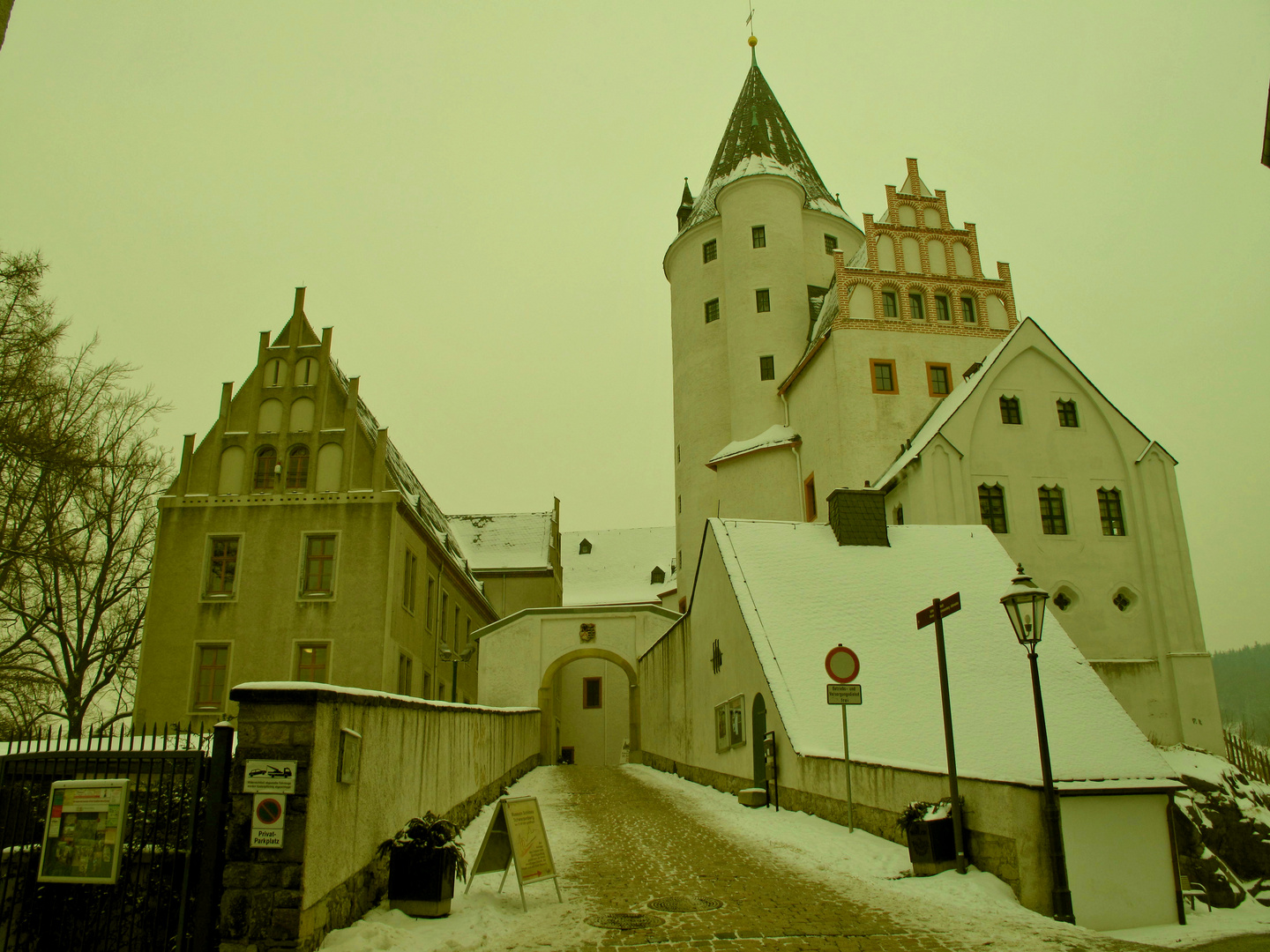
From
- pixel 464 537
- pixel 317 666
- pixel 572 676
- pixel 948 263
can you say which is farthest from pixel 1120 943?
pixel 464 537

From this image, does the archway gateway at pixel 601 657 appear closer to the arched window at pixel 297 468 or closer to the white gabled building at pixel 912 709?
the white gabled building at pixel 912 709

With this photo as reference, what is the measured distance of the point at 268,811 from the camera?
6.32 m

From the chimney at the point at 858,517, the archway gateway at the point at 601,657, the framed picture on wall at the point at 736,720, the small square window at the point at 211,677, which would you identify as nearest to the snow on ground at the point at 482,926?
the framed picture on wall at the point at 736,720

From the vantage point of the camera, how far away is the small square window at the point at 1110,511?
27.6 m

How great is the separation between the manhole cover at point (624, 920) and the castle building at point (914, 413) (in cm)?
1312

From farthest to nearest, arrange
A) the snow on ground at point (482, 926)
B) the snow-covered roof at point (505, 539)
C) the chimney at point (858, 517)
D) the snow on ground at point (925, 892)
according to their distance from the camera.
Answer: the snow-covered roof at point (505, 539), the chimney at point (858, 517), the snow on ground at point (925, 892), the snow on ground at point (482, 926)

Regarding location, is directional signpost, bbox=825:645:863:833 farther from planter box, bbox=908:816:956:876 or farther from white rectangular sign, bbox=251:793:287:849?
white rectangular sign, bbox=251:793:287:849

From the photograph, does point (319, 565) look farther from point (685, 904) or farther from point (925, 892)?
point (925, 892)

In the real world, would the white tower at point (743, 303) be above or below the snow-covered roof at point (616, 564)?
above

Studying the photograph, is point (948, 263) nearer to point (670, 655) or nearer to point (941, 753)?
point (670, 655)

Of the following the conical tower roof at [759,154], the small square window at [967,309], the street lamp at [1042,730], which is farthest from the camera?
the conical tower roof at [759,154]

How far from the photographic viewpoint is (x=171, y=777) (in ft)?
21.8

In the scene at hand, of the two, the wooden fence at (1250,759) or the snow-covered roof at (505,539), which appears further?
the snow-covered roof at (505,539)

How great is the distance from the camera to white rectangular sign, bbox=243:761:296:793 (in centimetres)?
634
